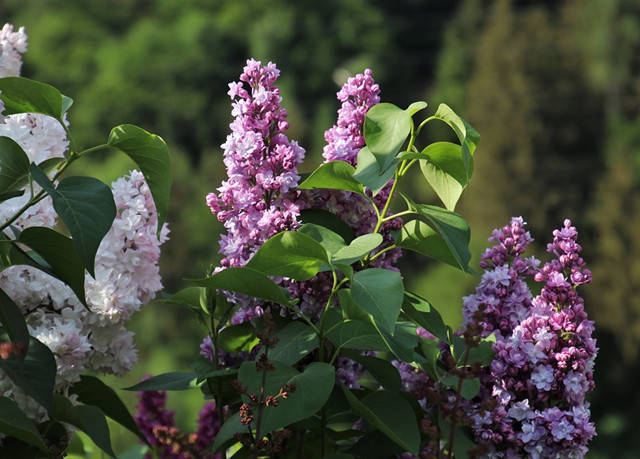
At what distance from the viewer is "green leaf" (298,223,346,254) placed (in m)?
1.05

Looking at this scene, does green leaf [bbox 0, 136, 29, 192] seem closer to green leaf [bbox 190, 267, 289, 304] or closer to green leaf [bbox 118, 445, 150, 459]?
green leaf [bbox 190, 267, 289, 304]

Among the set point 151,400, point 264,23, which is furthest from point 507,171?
point 151,400

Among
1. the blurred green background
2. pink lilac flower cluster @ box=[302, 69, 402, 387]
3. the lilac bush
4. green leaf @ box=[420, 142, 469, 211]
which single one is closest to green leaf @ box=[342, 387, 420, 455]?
the lilac bush

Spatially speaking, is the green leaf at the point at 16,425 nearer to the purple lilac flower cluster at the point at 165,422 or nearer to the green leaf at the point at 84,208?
the green leaf at the point at 84,208

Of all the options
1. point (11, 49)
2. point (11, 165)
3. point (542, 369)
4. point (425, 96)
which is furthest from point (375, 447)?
point (425, 96)

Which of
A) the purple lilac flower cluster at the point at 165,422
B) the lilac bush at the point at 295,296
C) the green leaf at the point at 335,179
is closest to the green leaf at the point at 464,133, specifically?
the lilac bush at the point at 295,296

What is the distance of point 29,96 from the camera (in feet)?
3.51

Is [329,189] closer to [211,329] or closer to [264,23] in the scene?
[211,329]

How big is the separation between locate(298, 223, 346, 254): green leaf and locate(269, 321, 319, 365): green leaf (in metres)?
0.09

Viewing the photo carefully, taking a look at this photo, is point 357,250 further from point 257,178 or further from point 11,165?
point 11,165

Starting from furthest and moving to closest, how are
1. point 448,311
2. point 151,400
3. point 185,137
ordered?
1. point 185,137
2. point 448,311
3. point 151,400

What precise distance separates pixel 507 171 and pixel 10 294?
36126 millimetres

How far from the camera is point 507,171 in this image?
120 feet

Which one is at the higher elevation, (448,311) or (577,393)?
(448,311)
